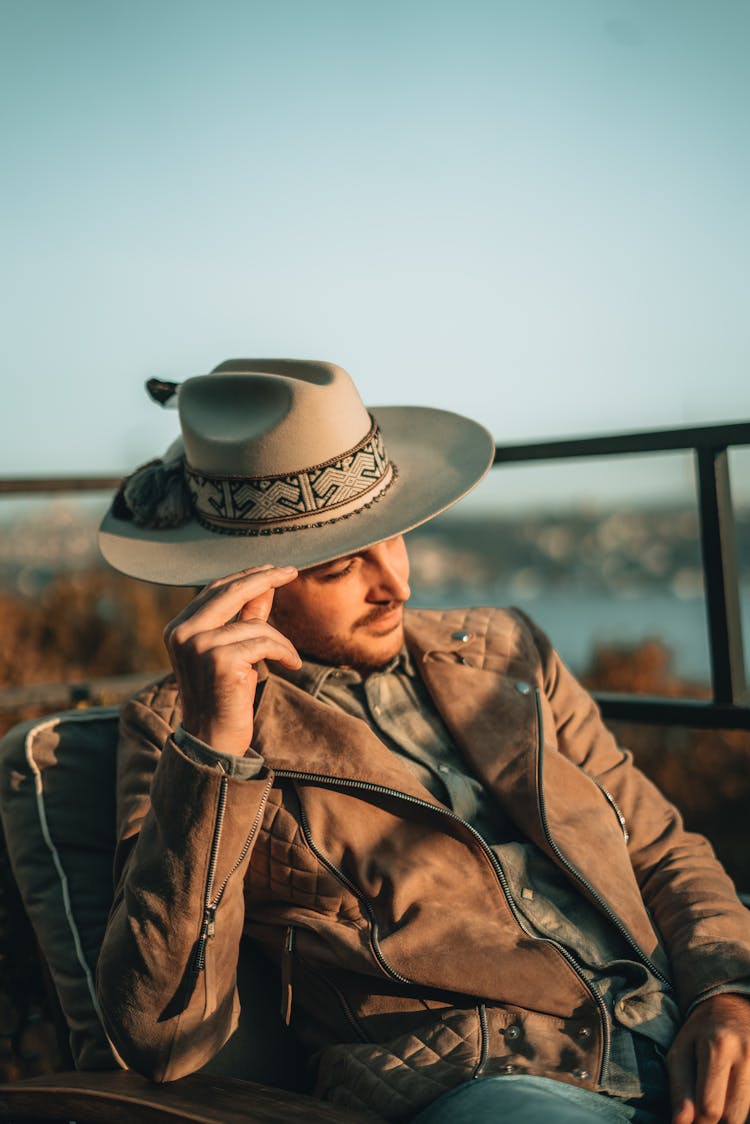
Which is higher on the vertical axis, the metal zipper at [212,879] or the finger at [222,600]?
the finger at [222,600]

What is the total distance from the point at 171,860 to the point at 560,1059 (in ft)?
2.32

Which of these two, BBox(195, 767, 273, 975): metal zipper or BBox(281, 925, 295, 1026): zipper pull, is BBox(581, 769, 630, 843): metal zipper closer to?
BBox(281, 925, 295, 1026): zipper pull

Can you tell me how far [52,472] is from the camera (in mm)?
3746

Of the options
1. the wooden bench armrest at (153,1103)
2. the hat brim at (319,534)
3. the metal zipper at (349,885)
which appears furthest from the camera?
the hat brim at (319,534)

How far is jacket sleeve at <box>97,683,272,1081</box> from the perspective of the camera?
1.48 meters

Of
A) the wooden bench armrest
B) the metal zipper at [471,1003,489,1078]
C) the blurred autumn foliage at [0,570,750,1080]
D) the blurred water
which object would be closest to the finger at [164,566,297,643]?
the wooden bench armrest

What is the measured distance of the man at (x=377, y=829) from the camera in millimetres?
1502

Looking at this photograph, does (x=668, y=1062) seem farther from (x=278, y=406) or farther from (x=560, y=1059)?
(x=278, y=406)

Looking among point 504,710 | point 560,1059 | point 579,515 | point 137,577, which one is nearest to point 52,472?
point 137,577

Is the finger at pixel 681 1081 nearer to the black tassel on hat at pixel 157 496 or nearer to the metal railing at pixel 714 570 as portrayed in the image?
the metal railing at pixel 714 570

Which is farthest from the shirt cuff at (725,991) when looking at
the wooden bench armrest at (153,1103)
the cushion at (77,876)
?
the cushion at (77,876)

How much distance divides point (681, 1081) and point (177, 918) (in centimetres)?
83

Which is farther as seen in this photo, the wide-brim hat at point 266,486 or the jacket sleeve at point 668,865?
the wide-brim hat at point 266,486

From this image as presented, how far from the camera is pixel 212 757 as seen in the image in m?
1.50
